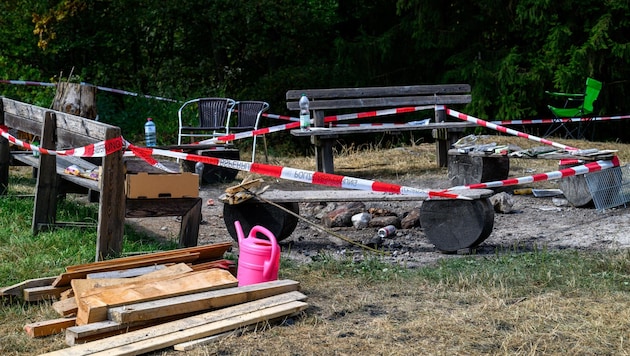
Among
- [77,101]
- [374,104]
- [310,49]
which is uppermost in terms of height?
[310,49]

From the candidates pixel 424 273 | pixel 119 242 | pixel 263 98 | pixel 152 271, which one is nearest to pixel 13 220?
pixel 119 242

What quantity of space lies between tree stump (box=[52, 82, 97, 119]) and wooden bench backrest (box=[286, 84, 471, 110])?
374cm

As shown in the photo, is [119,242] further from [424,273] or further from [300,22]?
[300,22]

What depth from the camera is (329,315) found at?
5.44m

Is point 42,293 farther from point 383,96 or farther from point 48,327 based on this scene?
point 383,96

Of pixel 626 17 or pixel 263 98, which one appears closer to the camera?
pixel 626 17

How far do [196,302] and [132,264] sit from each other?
95 cm

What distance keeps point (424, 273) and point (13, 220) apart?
4.14 m

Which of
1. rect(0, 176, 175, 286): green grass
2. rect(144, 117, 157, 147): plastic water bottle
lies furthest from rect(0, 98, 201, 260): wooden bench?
rect(144, 117, 157, 147): plastic water bottle

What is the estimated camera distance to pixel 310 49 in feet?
66.8

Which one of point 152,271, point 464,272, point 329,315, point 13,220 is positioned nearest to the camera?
point 329,315

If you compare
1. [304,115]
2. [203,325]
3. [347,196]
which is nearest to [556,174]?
[347,196]

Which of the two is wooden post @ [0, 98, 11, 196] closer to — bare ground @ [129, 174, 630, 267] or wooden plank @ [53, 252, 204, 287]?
bare ground @ [129, 174, 630, 267]

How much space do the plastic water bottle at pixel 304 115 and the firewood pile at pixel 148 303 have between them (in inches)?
255
